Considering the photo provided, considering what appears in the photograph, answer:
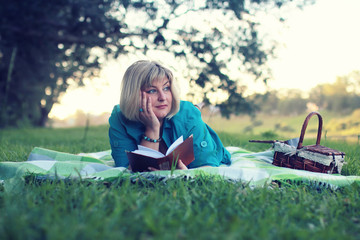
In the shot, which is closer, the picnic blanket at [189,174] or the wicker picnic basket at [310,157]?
the picnic blanket at [189,174]

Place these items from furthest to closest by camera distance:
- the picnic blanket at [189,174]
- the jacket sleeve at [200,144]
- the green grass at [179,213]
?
1. the jacket sleeve at [200,144]
2. the picnic blanket at [189,174]
3. the green grass at [179,213]

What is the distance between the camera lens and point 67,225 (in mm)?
1112

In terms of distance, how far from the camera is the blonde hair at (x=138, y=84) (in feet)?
7.85

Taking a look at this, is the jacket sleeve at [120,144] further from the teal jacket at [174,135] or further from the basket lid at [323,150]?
the basket lid at [323,150]

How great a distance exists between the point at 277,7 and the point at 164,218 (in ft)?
19.9

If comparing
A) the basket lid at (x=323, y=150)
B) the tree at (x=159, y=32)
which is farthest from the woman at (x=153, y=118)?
the tree at (x=159, y=32)

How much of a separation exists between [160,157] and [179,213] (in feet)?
2.24

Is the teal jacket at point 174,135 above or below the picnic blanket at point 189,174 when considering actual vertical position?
above

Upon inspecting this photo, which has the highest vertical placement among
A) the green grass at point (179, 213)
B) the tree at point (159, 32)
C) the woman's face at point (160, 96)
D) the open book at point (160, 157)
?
the tree at point (159, 32)

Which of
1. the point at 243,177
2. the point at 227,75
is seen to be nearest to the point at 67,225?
the point at 243,177

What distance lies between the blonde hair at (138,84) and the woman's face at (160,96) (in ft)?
0.11

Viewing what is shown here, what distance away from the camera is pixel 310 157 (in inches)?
94.7

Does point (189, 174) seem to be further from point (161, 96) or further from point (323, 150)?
point (323, 150)

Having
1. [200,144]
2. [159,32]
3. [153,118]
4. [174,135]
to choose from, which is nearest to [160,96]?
[153,118]
